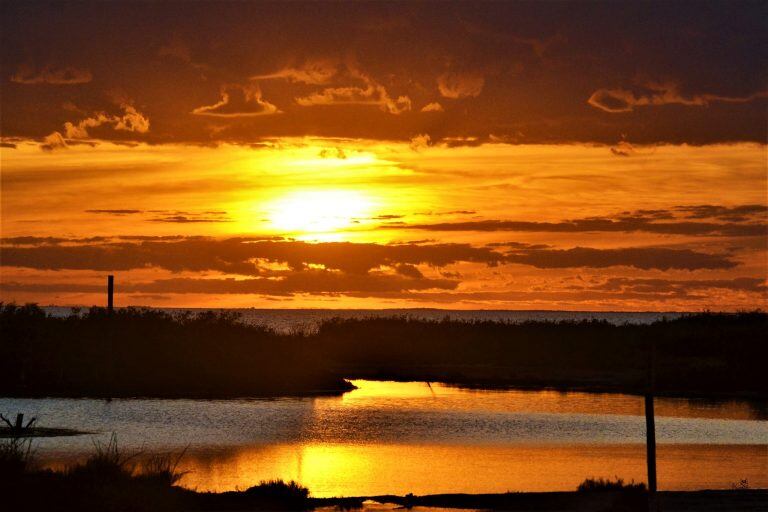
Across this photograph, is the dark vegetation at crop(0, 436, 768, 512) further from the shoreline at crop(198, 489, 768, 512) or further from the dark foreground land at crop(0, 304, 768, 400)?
the dark foreground land at crop(0, 304, 768, 400)

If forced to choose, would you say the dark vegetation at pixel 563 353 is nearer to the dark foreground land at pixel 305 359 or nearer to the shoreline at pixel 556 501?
the dark foreground land at pixel 305 359

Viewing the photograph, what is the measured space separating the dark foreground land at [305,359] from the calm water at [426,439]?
3792mm

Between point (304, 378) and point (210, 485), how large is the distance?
32641 millimetres

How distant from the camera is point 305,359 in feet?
209

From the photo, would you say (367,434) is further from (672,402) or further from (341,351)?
(341,351)

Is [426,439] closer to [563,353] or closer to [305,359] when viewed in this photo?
[305,359]

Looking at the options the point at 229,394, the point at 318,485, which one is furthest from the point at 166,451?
the point at 229,394

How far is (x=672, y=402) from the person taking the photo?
5219 cm

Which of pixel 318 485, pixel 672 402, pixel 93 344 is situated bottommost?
pixel 318 485

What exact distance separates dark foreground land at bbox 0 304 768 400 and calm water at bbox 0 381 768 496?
379cm

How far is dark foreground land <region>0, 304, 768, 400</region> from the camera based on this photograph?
181ft

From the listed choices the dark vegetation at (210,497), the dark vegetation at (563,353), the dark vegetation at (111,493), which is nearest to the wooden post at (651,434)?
the dark vegetation at (210,497)

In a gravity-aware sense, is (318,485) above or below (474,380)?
below

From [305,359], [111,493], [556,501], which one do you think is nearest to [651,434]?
[556,501]
